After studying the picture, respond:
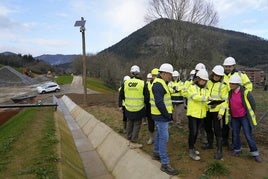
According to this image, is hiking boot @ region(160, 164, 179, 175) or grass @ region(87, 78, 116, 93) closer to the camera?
hiking boot @ region(160, 164, 179, 175)

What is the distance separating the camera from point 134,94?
8.05m

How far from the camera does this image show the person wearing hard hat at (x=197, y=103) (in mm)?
6828

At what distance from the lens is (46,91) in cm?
4369

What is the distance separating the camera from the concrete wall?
680cm

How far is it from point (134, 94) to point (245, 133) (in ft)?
9.58

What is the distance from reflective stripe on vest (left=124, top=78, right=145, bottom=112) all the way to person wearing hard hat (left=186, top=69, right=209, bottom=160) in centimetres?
151

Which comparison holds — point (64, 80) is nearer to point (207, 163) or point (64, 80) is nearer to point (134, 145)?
point (134, 145)

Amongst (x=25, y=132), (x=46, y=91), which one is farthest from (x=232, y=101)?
(x=46, y=91)

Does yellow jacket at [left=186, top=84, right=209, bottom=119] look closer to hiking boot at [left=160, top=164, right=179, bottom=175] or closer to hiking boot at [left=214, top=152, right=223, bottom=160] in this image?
hiking boot at [left=214, top=152, right=223, bottom=160]

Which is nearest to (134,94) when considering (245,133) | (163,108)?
(163,108)

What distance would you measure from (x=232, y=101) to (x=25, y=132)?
282 inches

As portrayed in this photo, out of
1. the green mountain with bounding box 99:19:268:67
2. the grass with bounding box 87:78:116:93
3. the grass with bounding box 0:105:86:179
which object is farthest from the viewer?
the grass with bounding box 87:78:116:93

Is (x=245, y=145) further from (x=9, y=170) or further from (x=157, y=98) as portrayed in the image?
(x=9, y=170)

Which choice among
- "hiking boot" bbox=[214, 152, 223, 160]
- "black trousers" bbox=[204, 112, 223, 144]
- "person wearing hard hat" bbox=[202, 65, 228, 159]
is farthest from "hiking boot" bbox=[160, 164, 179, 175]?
"black trousers" bbox=[204, 112, 223, 144]
